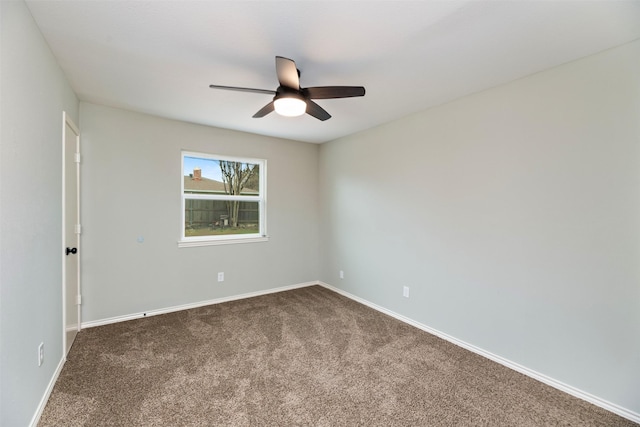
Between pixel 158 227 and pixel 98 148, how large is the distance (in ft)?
3.51

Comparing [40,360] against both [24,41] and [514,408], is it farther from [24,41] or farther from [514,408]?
[514,408]

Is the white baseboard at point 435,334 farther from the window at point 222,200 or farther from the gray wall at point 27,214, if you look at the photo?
the window at point 222,200

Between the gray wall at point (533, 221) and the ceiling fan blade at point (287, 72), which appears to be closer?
the ceiling fan blade at point (287, 72)

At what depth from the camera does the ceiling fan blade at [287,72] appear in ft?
5.57

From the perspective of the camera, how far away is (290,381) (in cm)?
216

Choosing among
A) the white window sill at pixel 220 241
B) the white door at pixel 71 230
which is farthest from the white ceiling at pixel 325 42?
the white window sill at pixel 220 241

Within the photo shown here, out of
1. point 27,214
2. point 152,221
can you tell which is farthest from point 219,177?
point 27,214

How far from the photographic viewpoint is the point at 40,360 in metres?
1.78

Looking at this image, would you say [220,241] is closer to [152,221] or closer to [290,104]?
[152,221]

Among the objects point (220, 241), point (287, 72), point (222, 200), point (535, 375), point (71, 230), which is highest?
point (287, 72)

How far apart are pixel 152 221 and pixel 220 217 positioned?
87cm

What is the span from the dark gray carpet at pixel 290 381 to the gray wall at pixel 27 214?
17.5 inches

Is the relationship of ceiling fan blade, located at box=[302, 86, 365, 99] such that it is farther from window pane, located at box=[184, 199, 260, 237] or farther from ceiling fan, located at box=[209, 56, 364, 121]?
window pane, located at box=[184, 199, 260, 237]

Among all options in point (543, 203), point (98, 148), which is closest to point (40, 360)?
point (98, 148)
